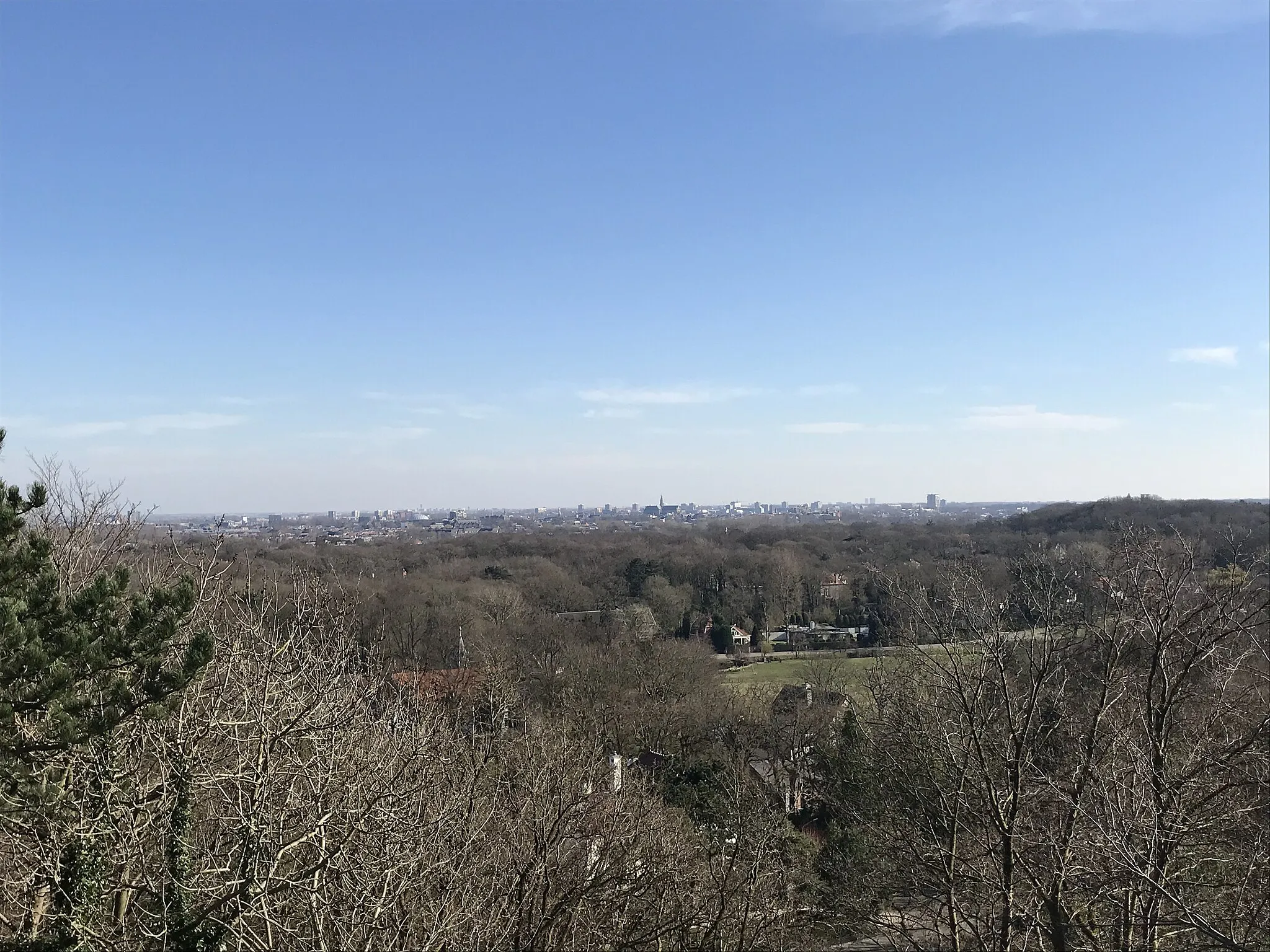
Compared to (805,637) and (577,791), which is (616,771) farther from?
(805,637)

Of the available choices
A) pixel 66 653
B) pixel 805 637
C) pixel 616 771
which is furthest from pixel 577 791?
pixel 805 637

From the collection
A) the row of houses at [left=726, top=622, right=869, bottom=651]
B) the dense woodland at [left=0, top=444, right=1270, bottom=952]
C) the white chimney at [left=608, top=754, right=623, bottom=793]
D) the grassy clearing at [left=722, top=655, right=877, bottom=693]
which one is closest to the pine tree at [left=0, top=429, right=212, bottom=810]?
the dense woodland at [left=0, top=444, right=1270, bottom=952]

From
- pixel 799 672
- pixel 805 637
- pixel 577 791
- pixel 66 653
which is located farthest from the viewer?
pixel 805 637

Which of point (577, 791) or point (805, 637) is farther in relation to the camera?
point (805, 637)

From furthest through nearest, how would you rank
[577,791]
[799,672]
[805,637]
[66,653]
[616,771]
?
[805,637], [799,672], [616,771], [577,791], [66,653]

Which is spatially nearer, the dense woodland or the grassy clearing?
the dense woodland

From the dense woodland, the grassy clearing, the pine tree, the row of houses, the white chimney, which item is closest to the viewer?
the pine tree

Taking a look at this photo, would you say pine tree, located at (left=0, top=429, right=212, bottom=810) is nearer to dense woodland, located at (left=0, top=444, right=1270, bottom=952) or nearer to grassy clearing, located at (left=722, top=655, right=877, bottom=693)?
dense woodland, located at (left=0, top=444, right=1270, bottom=952)

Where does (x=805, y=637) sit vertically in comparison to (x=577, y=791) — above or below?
below

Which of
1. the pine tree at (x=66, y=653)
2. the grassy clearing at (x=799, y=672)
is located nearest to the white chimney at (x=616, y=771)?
the pine tree at (x=66, y=653)
